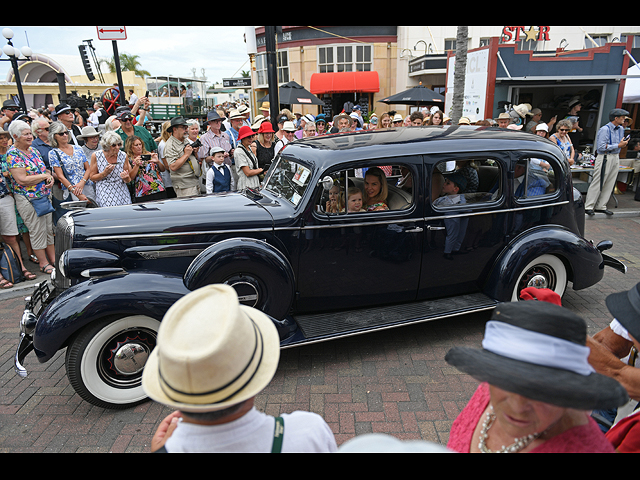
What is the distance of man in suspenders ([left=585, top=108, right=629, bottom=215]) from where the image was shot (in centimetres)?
778

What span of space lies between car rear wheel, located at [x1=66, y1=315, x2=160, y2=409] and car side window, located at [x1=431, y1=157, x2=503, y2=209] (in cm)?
263

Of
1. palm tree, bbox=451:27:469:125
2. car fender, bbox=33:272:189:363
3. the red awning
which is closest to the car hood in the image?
car fender, bbox=33:272:189:363

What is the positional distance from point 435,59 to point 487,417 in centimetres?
2518

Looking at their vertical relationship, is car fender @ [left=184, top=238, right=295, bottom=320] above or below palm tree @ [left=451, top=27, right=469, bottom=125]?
below

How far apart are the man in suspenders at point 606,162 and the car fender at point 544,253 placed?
4.72 m

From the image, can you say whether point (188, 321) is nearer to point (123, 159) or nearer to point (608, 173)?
point (123, 159)

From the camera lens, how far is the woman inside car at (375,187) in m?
3.85

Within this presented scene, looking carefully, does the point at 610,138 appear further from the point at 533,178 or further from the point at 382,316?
the point at 382,316

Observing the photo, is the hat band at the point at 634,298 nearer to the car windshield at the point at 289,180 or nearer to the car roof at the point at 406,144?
the car roof at the point at 406,144

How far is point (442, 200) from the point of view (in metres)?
3.78

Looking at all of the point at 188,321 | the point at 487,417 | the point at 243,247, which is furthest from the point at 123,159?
the point at 487,417

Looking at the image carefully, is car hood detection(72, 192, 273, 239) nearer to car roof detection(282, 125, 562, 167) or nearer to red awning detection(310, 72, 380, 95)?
car roof detection(282, 125, 562, 167)

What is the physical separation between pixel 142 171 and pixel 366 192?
3.35 meters

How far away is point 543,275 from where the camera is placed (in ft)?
13.5
